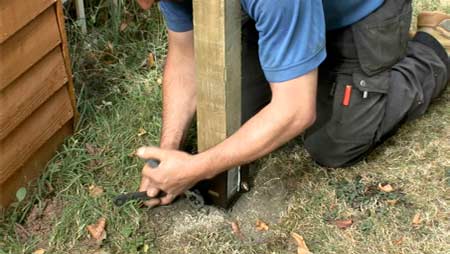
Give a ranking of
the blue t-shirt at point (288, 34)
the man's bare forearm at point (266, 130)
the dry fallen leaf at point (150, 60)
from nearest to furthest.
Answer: the blue t-shirt at point (288, 34) < the man's bare forearm at point (266, 130) < the dry fallen leaf at point (150, 60)

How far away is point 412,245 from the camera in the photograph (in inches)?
96.1

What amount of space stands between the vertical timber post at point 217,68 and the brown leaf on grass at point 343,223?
0.44 metres

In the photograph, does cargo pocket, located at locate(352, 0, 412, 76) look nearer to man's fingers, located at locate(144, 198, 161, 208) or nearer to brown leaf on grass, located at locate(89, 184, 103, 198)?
man's fingers, located at locate(144, 198, 161, 208)

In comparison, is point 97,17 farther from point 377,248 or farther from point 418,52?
point 377,248

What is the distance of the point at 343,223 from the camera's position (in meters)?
2.54

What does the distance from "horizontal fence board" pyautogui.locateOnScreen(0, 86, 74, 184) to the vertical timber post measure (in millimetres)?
651

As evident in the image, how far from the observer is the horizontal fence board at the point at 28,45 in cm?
234

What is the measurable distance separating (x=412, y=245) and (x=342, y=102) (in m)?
0.60

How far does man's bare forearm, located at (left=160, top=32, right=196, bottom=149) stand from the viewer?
267 cm

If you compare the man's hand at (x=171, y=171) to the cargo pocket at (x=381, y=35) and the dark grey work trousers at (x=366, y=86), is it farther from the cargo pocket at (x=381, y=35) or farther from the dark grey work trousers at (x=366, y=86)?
the cargo pocket at (x=381, y=35)

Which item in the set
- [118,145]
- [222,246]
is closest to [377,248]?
[222,246]

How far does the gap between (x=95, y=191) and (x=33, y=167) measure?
248 mm

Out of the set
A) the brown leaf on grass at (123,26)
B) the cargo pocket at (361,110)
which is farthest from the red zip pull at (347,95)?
the brown leaf on grass at (123,26)

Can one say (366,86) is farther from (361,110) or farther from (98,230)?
(98,230)
